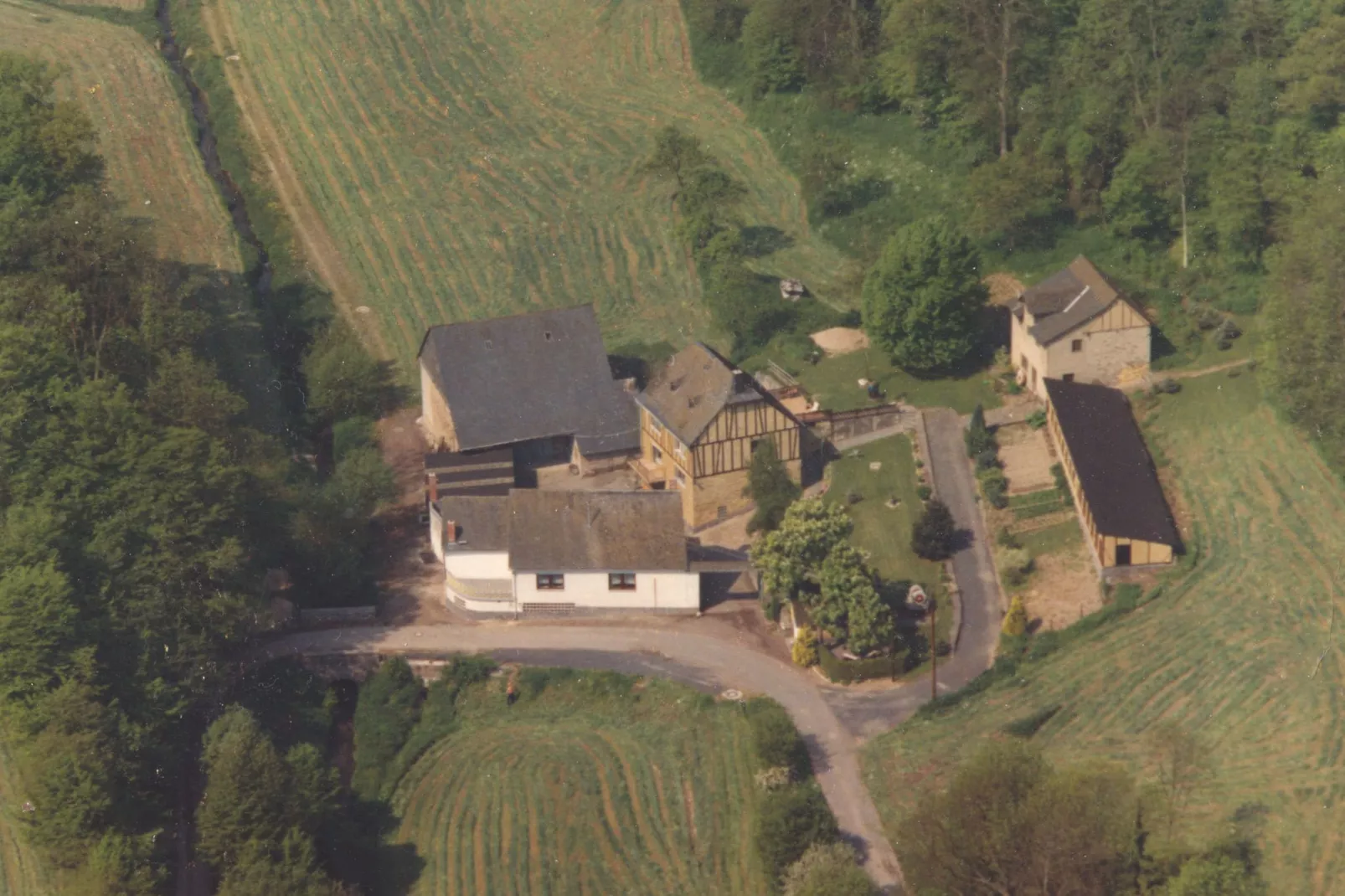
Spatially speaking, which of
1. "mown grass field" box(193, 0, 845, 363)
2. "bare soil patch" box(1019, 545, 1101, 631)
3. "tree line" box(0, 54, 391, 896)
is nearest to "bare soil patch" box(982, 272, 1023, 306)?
"mown grass field" box(193, 0, 845, 363)

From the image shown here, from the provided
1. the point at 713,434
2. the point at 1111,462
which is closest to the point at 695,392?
the point at 713,434

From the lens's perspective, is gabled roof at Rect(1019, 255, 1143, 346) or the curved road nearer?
the curved road

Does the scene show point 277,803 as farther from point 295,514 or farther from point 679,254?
point 679,254

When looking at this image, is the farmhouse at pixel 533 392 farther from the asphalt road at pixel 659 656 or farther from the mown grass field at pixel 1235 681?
the mown grass field at pixel 1235 681

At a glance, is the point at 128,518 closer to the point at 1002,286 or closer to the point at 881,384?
the point at 881,384

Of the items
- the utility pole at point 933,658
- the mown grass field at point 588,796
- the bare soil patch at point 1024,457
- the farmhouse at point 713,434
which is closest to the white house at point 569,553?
the farmhouse at point 713,434

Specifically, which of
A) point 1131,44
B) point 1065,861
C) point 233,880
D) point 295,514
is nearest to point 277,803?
point 233,880

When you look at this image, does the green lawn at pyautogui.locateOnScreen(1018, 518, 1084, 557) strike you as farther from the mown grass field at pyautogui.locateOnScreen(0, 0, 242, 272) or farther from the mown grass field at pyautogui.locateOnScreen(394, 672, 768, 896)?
the mown grass field at pyautogui.locateOnScreen(0, 0, 242, 272)
